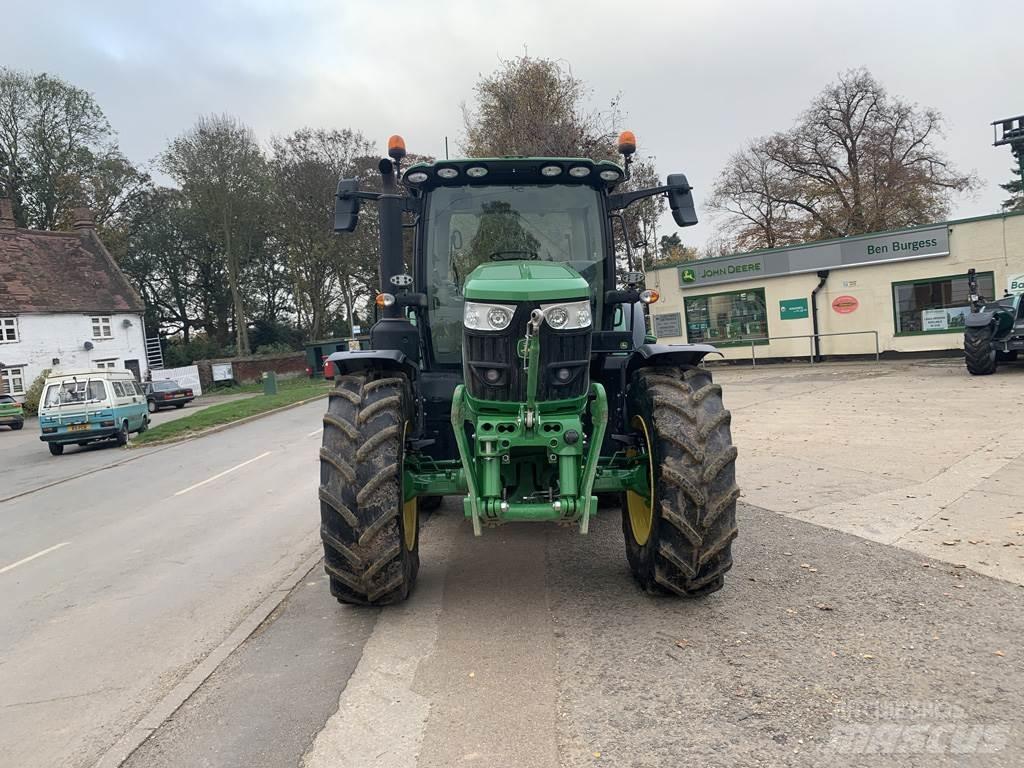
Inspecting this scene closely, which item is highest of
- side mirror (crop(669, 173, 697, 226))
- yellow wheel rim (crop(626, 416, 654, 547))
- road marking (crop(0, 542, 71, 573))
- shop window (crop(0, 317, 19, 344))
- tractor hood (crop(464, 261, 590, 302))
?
shop window (crop(0, 317, 19, 344))

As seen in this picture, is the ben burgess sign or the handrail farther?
the handrail

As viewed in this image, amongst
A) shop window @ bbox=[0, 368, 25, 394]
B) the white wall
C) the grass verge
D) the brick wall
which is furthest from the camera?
the brick wall

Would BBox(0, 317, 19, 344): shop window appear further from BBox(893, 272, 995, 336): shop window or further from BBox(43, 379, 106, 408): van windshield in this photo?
BBox(893, 272, 995, 336): shop window

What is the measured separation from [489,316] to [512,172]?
169cm

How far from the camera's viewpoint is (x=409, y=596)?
195 inches

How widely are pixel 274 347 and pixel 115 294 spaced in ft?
35.7

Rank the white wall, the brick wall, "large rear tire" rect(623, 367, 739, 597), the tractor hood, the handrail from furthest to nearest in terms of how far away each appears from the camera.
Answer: the brick wall, the white wall, the handrail, "large rear tire" rect(623, 367, 739, 597), the tractor hood

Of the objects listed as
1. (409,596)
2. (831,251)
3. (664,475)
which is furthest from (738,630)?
(831,251)

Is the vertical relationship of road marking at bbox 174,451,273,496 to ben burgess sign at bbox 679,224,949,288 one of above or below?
below

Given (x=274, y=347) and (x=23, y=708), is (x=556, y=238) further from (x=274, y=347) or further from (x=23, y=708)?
(x=274, y=347)

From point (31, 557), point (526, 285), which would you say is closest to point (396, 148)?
point (526, 285)

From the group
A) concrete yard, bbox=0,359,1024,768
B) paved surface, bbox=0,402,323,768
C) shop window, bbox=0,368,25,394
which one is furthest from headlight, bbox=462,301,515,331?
shop window, bbox=0,368,25,394

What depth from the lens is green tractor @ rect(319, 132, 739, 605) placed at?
4.18 meters

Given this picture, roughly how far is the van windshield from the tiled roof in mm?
20870
